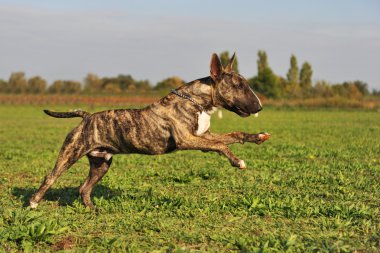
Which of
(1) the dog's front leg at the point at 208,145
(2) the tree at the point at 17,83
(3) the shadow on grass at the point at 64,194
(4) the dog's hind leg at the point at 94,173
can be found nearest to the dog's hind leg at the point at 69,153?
(4) the dog's hind leg at the point at 94,173

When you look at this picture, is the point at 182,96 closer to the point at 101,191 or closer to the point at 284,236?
the point at 284,236

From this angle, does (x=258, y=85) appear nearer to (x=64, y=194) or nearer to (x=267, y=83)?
(x=267, y=83)

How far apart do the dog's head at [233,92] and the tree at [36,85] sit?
81.3 m

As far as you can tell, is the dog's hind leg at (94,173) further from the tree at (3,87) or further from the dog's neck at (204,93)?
the tree at (3,87)

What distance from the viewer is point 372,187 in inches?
366

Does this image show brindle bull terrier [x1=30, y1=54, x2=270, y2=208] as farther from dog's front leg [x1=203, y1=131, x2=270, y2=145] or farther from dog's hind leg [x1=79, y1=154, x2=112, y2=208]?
dog's hind leg [x1=79, y1=154, x2=112, y2=208]

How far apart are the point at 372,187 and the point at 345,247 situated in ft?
A: 14.5

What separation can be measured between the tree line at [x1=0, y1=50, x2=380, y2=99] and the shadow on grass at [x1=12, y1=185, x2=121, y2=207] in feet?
172

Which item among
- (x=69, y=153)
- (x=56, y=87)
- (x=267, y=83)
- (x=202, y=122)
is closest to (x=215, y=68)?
(x=202, y=122)

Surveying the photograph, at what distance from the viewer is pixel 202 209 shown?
740 cm

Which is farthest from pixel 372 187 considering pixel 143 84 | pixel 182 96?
pixel 143 84

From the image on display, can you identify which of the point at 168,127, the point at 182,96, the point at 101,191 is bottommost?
the point at 101,191

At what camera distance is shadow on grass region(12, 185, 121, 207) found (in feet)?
28.5

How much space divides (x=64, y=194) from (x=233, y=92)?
4.23 m
